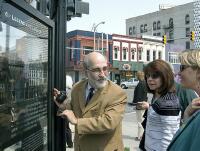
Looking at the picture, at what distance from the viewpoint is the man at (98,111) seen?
2.95 meters

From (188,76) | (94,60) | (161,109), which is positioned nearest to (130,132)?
(161,109)

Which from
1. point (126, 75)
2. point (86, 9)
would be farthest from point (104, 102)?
point (126, 75)

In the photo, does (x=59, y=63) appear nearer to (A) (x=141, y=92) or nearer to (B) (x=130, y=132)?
(A) (x=141, y=92)

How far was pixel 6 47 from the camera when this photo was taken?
2.36 meters

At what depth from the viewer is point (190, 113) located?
2.32 m

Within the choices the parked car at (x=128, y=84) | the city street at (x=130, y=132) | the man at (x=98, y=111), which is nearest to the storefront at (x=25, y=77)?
the man at (x=98, y=111)

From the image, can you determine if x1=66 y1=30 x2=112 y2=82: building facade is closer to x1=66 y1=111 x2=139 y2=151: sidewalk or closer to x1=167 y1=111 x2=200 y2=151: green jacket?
x1=66 y1=111 x2=139 y2=151: sidewalk

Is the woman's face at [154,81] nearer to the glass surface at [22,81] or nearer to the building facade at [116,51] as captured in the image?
the glass surface at [22,81]

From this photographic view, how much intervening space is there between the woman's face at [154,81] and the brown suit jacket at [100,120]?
0.39 meters

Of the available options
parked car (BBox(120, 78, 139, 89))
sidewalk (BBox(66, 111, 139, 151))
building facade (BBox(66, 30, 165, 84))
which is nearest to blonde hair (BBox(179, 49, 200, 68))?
sidewalk (BBox(66, 111, 139, 151))

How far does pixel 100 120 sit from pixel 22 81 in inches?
27.3

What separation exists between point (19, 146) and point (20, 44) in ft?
2.25

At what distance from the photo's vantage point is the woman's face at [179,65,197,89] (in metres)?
2.30

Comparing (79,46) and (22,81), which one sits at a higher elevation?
(79,46)
